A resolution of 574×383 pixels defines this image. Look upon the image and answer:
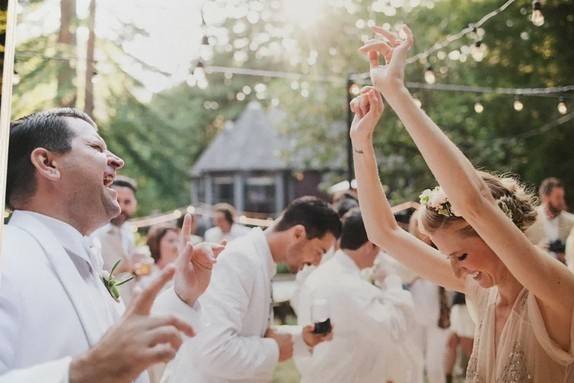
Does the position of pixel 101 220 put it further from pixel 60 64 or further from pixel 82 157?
pixel 60 64

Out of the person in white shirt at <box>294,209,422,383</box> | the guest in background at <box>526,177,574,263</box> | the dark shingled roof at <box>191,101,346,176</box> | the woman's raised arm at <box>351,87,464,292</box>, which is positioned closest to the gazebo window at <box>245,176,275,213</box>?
the dark shingled roof at <box>191,101,346,176</box>

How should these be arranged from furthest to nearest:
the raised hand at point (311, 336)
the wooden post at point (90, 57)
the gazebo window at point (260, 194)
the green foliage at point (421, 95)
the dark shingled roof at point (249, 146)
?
1. the gazebo window at point (260, 194)
2. the dark shingled roof at point (249, 146)
3. the green foliage at point (421, 95)
4. the wooden post at point (90, 57)
5. the raised hand at point (311, 336)

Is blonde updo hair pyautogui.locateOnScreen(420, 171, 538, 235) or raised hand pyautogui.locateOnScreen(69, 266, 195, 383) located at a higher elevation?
blonde updo hair pyautogui.locateOnScreen(420, 171, 538, 235)

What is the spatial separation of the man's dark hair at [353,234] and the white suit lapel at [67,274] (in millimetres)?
2146

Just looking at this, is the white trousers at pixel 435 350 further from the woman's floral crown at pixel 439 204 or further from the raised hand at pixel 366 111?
the raised hand at pixel 366 111

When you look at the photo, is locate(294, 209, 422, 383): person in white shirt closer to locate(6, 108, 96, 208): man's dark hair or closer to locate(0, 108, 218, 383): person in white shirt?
locate(0, 108, 218, 383): person in white shirt

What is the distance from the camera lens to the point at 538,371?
1644 mm

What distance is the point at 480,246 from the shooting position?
5.64 ft

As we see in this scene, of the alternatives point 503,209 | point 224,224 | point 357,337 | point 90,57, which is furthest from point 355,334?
point 224,224

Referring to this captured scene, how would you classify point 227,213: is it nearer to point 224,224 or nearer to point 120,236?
point 224,224

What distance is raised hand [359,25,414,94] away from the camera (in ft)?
4.82

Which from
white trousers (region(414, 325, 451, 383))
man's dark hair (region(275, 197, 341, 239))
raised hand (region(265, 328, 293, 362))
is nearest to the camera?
raised hand (region(265, 328, 293, 362))

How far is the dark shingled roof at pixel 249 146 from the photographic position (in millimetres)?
23719

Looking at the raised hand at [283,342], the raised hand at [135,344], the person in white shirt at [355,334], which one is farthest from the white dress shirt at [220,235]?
the raised hand at [135,344]
